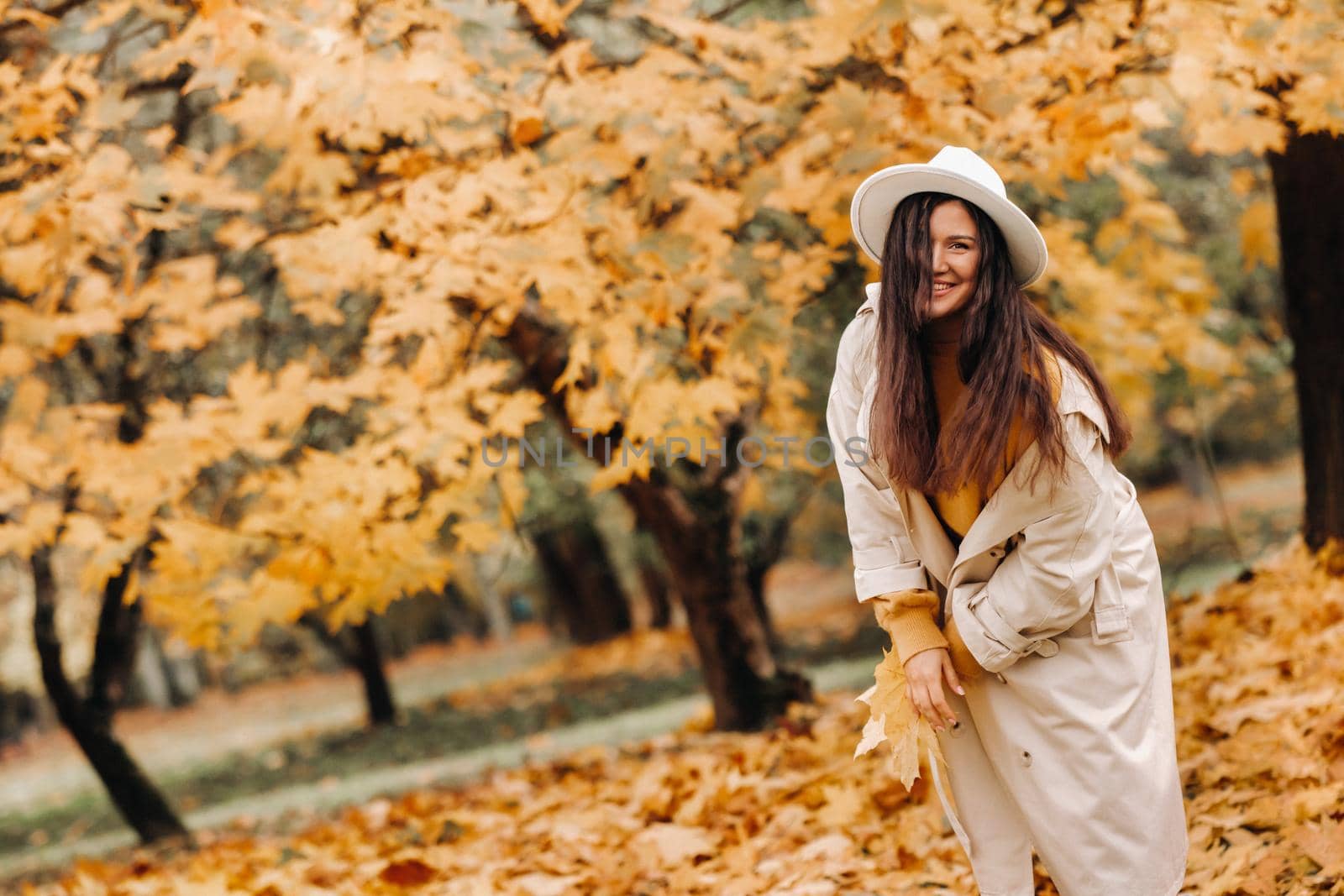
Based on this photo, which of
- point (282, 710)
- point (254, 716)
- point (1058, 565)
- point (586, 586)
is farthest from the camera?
point (282, 710)

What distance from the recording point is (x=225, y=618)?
4527 millimetres

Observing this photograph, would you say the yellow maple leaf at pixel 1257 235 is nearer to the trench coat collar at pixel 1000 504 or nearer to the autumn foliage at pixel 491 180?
the autumn foliage at pixel 491 180

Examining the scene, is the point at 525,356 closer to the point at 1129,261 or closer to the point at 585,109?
the point at 585,109

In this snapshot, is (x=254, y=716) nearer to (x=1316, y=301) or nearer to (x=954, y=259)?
(x=1316, y=301)

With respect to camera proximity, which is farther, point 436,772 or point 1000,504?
point 436,772

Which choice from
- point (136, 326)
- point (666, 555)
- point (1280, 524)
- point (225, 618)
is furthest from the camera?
point (1280, 524)

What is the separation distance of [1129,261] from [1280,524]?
8053 millimetres

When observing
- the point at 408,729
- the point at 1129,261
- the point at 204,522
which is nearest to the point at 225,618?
the point at 204,522

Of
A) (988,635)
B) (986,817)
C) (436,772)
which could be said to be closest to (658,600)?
(436,772)

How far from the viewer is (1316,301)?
16.5 feet

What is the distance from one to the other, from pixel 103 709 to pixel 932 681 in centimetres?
665

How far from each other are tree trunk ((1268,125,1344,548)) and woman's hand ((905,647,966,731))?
3.69 m

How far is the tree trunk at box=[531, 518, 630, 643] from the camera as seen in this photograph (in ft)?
51.8

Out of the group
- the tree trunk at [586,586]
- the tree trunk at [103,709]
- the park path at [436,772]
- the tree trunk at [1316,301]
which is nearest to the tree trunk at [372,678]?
the tree trunk at [586,586]
